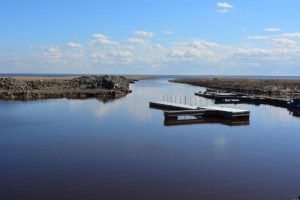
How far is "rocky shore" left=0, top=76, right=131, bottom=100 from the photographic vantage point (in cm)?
8462

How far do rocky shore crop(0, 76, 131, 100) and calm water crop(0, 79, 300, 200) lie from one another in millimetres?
38715

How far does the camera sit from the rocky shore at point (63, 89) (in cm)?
8462

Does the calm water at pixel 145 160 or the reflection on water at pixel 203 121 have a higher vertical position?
the reflection on water at pixel 203 121

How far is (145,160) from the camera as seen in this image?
27656mm

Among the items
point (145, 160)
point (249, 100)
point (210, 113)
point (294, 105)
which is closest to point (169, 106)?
point (210, 113)

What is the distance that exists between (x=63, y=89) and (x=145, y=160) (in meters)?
75.4

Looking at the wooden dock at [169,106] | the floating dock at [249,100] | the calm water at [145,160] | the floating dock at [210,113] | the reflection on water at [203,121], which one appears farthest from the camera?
the floating dock at [249,100]

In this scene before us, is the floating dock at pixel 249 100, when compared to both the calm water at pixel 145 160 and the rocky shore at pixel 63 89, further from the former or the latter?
the calm water at pixel 145 160

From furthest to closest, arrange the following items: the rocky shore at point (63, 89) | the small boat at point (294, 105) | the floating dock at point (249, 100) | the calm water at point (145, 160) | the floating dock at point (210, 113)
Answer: the rocky shore at point (63, 89)
the floating dock at point (249, 100)
the small boat at point (294, 105)
the floating dock at point (210, 113)
the calm water at point (145, 160)

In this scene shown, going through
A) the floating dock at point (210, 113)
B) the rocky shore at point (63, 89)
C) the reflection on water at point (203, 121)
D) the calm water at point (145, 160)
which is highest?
the rocky shore at point (63, 89)

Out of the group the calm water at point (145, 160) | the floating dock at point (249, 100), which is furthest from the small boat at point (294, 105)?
the calm water at point (145, 160)

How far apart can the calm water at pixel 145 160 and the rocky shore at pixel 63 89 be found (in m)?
38.7

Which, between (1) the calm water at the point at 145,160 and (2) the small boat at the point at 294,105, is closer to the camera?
(1) the calm water at the point at 145,160

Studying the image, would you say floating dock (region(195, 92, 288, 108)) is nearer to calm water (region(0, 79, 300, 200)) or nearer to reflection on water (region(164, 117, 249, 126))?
reflection on water (region(164, 117, 249, 126))
